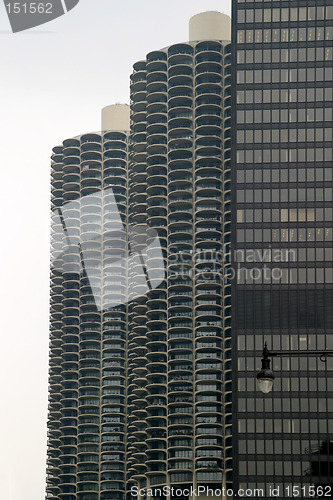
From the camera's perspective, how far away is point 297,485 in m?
160

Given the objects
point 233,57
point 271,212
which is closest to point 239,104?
point 233,57

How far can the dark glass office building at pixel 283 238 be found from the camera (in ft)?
533

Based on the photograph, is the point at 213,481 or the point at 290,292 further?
the point at 213,481

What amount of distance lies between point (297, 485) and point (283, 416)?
431 inches

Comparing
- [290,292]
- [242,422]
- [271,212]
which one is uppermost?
[271,212]

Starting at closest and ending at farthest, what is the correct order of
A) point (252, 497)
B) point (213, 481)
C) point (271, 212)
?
point (252, 497)
point (271, 212)
point (213, 481)

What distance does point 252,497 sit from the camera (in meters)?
160

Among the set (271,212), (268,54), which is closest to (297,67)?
(268,54)

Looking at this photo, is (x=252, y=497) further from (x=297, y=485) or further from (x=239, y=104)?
(x=239, y=104)

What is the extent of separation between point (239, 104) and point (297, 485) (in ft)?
212

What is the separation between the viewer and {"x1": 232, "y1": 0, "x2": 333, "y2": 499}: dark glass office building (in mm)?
162500

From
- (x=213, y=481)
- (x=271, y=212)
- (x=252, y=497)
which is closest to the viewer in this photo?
(x=252, y=497)

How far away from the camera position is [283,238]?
6737 inches

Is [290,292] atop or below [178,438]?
atop
